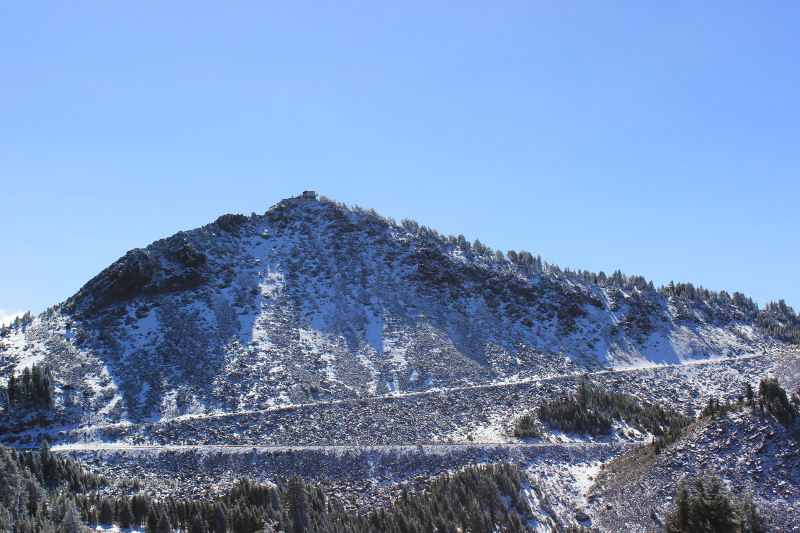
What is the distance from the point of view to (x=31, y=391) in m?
56.2

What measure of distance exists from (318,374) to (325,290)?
74.2 ft

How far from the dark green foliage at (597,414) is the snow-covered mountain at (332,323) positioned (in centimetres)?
1052

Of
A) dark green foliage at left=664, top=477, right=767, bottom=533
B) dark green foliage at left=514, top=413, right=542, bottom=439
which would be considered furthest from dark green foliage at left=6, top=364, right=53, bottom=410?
dark green foliage at left=664, top=477, right=767, bottom=533

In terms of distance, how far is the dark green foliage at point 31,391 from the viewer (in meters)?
55.7

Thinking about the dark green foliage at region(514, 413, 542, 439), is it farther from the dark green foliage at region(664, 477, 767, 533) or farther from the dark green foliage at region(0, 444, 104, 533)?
the dark green foliage at region(0, 444, 104, 533)

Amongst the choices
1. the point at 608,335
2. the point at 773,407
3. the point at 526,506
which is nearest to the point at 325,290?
the point at 608,335

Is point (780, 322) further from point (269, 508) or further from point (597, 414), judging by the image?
point (269, 508)

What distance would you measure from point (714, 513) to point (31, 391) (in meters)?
54.9

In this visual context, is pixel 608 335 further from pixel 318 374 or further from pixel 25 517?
pixel 25 517

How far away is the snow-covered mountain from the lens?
64.1m

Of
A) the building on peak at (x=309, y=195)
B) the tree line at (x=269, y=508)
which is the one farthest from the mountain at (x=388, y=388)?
the building on peak at (x=309, y=195)

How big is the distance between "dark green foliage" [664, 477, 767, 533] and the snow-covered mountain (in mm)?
37279

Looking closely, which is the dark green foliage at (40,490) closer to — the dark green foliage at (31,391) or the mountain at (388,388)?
the mountain at (388,388)

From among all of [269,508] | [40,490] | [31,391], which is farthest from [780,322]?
[31,391]
